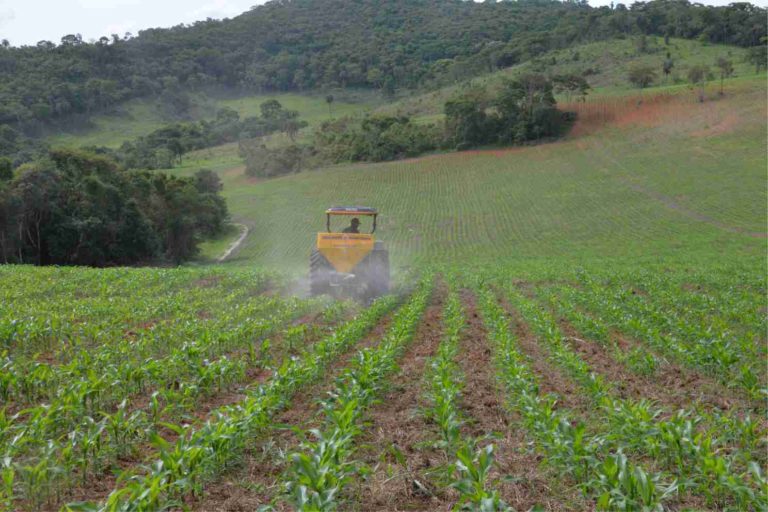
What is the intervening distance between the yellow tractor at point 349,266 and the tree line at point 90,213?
20858 millimetres

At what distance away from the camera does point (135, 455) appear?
5.24 metres

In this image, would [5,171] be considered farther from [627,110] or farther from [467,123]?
[627,110]

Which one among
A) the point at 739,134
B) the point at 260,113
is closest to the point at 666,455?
the point at 739,134

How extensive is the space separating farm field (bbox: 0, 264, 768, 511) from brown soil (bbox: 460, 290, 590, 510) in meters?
0.02

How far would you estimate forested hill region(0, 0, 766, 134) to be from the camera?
327 ft

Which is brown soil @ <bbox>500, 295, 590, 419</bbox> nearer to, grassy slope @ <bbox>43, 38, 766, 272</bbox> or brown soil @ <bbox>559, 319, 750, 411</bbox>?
brown soil @ <bbox>559, 319, 750, 411</bbox>

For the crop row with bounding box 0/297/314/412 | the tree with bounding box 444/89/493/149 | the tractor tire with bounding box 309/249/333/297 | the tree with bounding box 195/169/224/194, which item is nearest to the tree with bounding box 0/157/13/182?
the tree with bounding box 195/169/224/194

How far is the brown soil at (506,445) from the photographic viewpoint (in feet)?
14.1

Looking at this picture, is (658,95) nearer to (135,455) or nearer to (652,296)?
(652,296)

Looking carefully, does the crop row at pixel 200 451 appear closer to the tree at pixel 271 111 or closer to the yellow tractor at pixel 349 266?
the yellow tractor at pixel 349 266

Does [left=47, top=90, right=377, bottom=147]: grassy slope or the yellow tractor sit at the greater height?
[left=47, top=90, right=377, bottom=147]: grassy slope

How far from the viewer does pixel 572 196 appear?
48.6 metres

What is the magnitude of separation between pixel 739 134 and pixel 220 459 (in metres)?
60.0

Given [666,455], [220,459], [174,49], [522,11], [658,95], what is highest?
[522,11]
